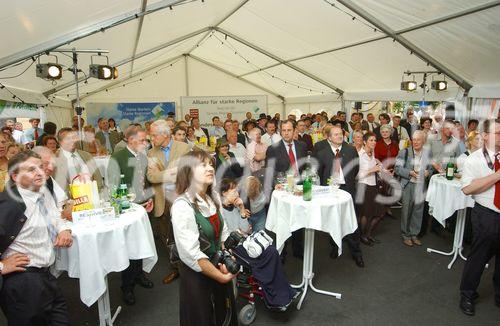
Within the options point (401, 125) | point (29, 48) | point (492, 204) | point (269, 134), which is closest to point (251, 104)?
point (401, 125)

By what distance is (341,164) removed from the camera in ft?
11.9

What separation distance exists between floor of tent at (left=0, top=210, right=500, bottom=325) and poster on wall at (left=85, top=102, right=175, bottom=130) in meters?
8.98

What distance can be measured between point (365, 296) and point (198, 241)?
2099 mm

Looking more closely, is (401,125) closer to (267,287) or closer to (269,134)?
(269,134)

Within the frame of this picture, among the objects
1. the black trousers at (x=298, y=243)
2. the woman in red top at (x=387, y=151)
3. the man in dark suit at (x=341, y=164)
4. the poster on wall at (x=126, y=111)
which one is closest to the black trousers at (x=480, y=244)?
the man in dark suit at (x=341, y=164)

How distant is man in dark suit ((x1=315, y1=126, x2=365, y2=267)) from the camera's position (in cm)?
362

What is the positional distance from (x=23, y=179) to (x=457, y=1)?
5383 millimetres

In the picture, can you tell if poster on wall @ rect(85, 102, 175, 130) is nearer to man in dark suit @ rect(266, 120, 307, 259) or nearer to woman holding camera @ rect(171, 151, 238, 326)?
man in dark suit @ rect(266, 120, 307, 259)

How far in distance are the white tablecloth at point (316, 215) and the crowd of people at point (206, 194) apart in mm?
382

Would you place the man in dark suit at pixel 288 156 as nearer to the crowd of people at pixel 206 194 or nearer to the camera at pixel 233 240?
the crowd of people at pixel 206 194

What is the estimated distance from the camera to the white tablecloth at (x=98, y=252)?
2.21 m

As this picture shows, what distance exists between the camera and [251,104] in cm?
1251

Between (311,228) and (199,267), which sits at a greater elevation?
(199,267)

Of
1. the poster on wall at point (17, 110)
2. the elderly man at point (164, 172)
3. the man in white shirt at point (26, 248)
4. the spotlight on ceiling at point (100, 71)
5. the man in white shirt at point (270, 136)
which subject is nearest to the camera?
the man in white shirt at point (26, 248)
